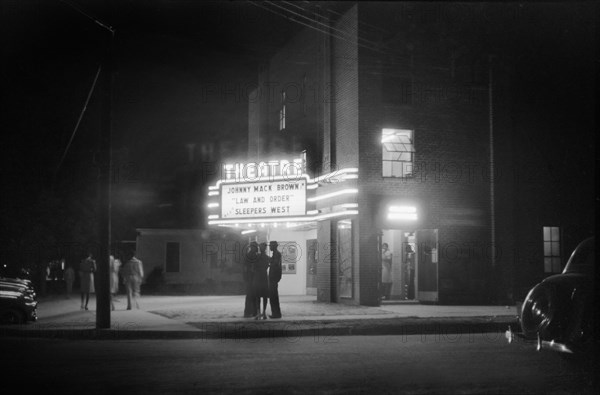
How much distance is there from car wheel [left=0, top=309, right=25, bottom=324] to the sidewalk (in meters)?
0.25

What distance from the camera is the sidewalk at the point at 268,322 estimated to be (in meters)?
16.2

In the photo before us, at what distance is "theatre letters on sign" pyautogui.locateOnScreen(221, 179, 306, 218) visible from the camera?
23.8m

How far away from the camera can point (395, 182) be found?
79.3 feet

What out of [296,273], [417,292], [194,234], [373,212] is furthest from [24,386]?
[194,234]

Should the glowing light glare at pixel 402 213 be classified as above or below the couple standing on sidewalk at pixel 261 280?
above

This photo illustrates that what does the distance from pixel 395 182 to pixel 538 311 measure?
45.0 ft

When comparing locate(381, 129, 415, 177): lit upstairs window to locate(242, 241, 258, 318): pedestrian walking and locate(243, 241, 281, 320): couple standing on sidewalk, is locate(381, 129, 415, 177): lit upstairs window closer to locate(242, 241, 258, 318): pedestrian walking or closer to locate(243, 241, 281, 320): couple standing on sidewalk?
locate(243, 241, 281, 320): couple standing on sidewalk

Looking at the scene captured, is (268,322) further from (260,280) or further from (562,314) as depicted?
(562,314)

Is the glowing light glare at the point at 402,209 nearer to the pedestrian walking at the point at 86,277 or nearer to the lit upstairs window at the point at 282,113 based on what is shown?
the lit upstairs window at the point at 282,113

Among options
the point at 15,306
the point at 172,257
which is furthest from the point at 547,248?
the point at 172,257

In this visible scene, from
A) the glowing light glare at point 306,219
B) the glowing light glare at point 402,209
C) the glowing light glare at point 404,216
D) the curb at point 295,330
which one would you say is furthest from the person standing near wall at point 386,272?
the curb at point 295,330

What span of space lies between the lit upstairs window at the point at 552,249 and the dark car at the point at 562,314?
1533cm

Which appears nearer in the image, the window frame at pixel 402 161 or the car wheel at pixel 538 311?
the car wheel at pixel 538 311

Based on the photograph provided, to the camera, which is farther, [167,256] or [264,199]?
[167,256]
